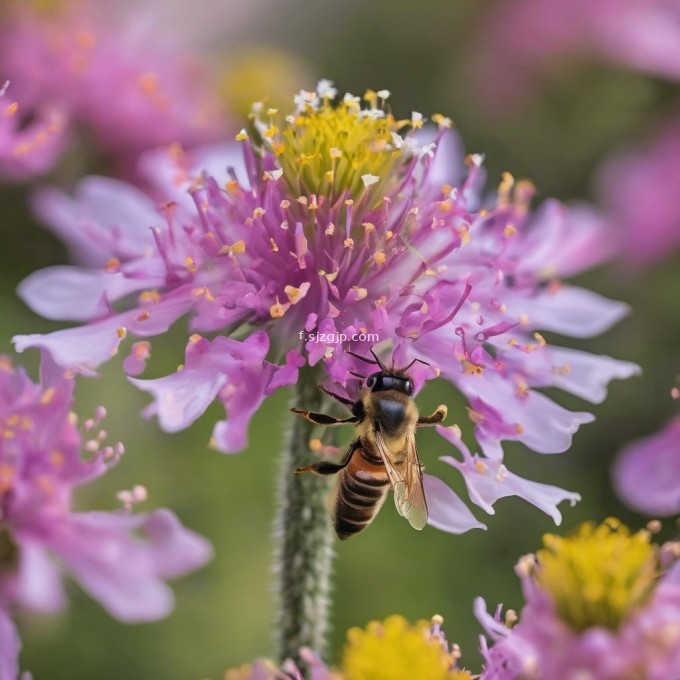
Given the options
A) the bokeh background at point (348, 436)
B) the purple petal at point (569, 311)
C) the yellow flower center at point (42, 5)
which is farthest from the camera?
the yellow flower center at point (42, 5)

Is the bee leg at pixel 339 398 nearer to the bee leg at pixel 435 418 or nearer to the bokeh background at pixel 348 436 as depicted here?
the bee leg at pixel 435 418

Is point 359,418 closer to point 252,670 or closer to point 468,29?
point 252,670

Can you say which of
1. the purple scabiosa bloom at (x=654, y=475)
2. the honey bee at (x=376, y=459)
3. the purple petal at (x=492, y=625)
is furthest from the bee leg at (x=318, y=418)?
the purple scabiosa bloom at (x=654, y=475)

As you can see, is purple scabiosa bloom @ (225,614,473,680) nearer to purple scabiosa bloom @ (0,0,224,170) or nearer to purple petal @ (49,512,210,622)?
purple petal @ (49,512,210,622)

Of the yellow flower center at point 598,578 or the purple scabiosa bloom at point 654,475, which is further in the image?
the purple scabiosa bloom at point 654,475

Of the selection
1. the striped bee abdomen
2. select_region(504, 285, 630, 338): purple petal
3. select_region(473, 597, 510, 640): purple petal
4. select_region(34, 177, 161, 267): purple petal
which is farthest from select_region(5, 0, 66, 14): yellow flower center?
select_region(473, 597, 510, 640): purple petal

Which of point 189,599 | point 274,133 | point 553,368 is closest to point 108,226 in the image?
point 274,133
